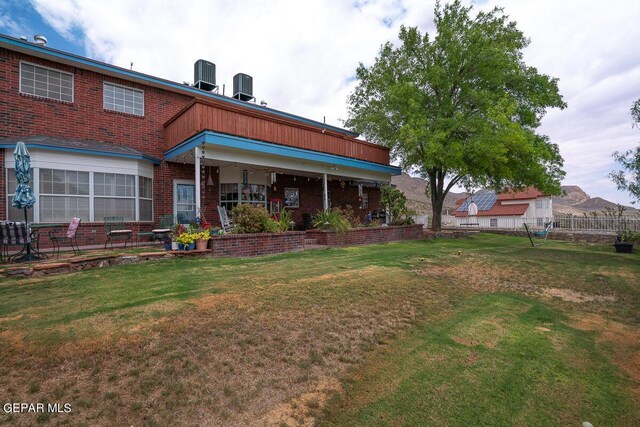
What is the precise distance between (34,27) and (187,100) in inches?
223

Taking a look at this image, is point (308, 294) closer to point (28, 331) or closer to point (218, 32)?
point (28, 331)

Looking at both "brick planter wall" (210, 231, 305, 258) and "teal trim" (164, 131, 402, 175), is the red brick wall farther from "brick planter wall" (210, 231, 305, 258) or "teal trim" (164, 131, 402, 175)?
"brick planter wall" (210, 231, 305, 258)

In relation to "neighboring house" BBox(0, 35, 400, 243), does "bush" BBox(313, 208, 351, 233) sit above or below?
below

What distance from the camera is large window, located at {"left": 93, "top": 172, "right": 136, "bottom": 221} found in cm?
1021

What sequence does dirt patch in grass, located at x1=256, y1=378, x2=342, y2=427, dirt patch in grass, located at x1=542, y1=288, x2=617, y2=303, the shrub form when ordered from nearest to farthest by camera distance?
dirt patch in grass, located at x1=256, y1=378, x2=342, y2=427 → dirt patch in grass, located at x1=542, y1=288, x2=617, y2=303 → the shrub

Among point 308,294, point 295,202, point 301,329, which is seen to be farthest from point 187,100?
point 301,329

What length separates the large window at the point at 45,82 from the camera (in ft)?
32.7

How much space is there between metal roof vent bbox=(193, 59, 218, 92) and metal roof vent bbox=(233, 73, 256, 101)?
57.8 inches

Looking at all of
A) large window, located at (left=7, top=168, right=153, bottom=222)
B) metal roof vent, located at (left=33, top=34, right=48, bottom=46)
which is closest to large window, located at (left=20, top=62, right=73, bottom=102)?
metal roof vent, located at (left=33, top=34, right=48, bottom=46)

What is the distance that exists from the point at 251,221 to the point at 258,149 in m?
2.86

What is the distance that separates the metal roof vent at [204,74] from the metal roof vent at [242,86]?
1469 millimetres

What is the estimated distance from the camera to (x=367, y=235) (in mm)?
13156

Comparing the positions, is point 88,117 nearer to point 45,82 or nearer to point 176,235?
point 45,82

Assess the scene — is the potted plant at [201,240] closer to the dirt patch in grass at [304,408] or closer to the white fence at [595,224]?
the dirt patch in grass at [304,408]
